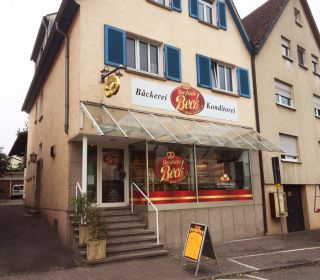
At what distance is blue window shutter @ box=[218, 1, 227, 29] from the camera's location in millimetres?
15055

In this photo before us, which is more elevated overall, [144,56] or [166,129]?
[144,56]

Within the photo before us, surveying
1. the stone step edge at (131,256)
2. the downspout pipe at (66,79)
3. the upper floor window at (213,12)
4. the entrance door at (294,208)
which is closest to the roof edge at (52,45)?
the downspout pipe at (66,79)

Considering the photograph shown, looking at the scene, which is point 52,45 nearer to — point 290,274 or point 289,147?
point 290,274

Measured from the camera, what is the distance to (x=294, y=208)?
16.5 m

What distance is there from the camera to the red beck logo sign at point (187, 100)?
1270cm

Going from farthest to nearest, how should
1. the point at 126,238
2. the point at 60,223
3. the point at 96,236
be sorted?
the point at 60,223, the point at 126,238, the point at 96,236

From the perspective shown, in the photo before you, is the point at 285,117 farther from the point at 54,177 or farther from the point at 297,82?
the point at 54,177

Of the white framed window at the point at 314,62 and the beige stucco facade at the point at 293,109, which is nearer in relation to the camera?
the beige stucco facade at the point at 293,109

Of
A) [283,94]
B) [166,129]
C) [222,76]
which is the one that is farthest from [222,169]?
[283,94]

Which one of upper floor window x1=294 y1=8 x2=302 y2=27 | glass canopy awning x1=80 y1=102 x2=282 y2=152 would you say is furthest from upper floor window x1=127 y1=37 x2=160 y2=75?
upper floor window x1=294 y1=8 x2=302 y2=27

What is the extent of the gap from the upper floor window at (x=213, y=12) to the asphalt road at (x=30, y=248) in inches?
399

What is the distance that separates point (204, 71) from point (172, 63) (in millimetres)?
1609

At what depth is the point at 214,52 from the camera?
14.5 meters

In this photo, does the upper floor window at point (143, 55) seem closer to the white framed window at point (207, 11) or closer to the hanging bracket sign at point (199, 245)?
the white framed window at point (207, 11)
